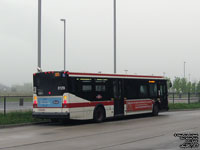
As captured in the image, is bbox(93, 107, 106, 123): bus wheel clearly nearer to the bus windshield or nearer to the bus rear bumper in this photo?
the bus rear bumper

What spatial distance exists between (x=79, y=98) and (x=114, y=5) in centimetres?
1099

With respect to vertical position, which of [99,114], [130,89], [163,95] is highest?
[130,89]

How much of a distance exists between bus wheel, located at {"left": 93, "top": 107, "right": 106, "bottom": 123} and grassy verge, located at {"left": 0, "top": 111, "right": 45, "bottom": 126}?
10.0ft

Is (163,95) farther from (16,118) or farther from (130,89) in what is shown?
(16,118)

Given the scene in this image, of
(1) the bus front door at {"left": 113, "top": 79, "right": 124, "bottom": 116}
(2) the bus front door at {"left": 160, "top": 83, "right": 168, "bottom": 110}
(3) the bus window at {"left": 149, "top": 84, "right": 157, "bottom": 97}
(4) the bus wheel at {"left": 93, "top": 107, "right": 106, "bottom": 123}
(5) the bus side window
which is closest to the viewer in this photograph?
(4) the bus wheel at {"left": 93, "top": 107, "right": 106, "bottom": 123}

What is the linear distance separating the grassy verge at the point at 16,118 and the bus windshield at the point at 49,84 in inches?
61.4

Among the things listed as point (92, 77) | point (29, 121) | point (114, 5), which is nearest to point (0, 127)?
point (29, 121)

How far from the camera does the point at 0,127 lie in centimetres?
1705

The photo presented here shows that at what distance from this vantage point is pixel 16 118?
63.6ft

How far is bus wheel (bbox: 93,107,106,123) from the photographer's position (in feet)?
63.2

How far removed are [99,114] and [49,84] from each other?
3.16 m

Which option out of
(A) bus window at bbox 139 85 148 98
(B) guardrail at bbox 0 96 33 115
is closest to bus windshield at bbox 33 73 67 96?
(B) guardrail at bbox 0 96 33 115

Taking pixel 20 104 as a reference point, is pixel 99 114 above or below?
above

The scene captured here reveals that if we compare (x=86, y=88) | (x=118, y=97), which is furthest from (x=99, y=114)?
(x=118, y=97)
